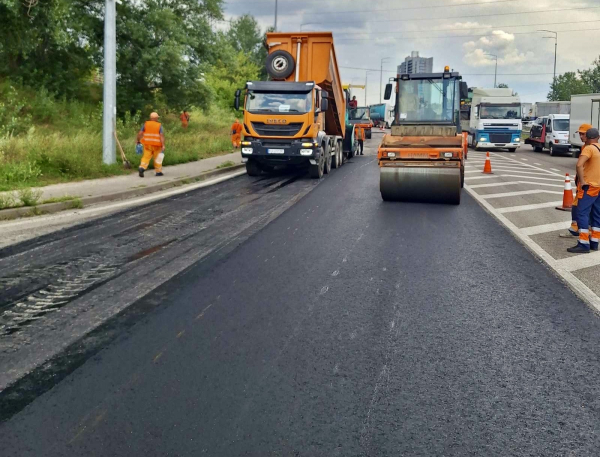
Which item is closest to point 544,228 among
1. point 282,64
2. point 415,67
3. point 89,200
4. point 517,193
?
point 517,193

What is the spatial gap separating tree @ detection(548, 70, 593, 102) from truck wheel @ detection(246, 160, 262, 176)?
5820 centimetres

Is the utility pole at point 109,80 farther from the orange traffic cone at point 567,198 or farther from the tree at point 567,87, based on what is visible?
the tree at point 567,87

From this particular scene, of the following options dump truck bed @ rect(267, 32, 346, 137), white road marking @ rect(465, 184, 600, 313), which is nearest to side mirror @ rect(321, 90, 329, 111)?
dump truck bed @ rect(267, 32, 346, 137)

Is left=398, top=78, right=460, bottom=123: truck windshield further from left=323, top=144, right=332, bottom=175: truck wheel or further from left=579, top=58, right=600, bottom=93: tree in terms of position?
left=579, top=58, right=600, bottom=93: tree

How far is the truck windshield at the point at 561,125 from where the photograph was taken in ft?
116

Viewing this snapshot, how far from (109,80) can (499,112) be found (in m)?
25.4

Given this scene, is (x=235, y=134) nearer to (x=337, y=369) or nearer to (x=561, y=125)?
(x=561, y=125)

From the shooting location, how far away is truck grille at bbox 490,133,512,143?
36438 millimetres

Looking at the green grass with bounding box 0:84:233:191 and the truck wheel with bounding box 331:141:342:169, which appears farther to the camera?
the truck wheel with bounding box 331:141:342:169

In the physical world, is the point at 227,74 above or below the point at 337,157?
above

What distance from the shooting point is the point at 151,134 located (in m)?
17.2

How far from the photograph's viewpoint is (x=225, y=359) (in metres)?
4.73

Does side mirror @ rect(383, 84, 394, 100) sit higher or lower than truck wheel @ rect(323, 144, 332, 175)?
higher

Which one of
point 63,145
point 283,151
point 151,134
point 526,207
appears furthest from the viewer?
point 283,151
